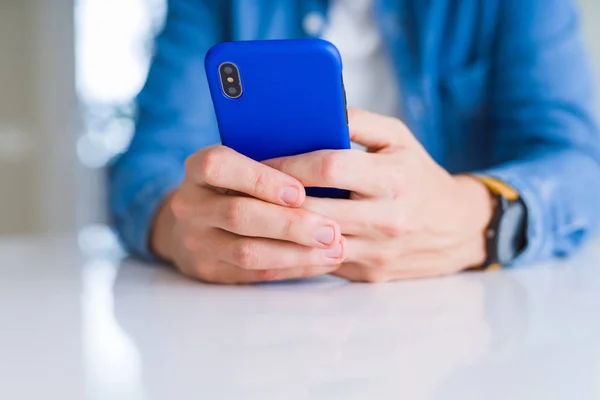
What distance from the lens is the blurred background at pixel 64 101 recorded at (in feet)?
6.37

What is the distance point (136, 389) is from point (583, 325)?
0.31 metres

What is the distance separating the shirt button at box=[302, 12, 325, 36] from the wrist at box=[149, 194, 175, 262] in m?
0.39

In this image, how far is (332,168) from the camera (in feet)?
1.73

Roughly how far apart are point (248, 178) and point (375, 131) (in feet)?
0.43

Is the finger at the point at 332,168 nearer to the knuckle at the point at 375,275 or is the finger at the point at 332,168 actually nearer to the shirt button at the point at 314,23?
the knuckle at the point at 375,275

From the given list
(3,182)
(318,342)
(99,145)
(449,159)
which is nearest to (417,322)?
(318,342)

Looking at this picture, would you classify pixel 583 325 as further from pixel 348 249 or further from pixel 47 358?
pixel 47 358

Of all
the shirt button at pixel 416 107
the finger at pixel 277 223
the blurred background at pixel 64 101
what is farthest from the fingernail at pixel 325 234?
the blurred background at pixel 64 101

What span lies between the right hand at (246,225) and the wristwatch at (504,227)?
179 millimetres

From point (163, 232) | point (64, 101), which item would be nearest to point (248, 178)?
point (163, 232)

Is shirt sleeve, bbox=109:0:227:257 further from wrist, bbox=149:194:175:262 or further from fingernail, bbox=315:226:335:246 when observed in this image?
fingernail, bbox=315:226:335:246

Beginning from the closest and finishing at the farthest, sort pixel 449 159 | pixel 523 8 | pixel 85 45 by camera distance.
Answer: pixel 523 8, pixel 449 159, pixel 85 45

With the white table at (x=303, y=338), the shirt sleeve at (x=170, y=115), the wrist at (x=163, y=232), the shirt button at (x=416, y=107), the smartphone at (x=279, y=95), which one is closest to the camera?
the white table at (x=303, y=338)

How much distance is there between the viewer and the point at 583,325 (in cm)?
45
